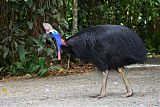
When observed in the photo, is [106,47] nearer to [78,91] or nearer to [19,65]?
[78,91]

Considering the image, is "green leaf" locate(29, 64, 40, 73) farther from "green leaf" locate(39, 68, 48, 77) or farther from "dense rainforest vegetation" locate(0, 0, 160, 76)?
"green leaf" locate(39, 68, 48, 77)

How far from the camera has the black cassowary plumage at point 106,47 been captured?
6.35 metres

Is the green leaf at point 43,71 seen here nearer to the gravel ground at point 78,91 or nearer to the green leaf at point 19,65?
the gravel ground at point 78,91

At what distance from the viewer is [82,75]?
10156mm

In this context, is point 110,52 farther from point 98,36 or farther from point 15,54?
point 15,54

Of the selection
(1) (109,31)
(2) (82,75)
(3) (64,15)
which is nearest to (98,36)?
(1) (109,31)

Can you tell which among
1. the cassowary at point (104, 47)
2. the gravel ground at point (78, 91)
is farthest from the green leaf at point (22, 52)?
the cassowary at point (104, 47)

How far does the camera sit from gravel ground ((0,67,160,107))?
19.9 feet

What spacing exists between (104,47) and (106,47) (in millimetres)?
29

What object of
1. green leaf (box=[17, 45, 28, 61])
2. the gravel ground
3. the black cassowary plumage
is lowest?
the gravel ground

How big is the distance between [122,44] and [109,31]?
0.86ft

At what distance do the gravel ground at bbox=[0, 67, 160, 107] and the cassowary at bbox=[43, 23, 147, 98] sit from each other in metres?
0.39

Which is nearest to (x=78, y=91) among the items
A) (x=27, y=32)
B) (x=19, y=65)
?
(x=19, y=65)

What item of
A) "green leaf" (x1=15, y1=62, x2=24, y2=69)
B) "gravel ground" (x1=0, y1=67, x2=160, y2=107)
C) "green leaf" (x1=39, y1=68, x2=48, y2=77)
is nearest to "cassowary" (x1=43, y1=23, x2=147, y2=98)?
"gravel ground" (x1=0, y1=67, x2=160, y2=107)
